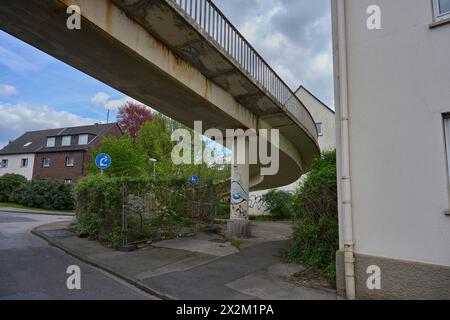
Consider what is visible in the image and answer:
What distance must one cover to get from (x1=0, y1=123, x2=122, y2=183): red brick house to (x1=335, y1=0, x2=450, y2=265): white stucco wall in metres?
33.5

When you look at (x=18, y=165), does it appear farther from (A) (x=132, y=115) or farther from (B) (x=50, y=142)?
(A) (x=132, y=115)

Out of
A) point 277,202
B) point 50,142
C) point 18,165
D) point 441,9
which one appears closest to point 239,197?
point 441,9

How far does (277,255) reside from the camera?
27.4ft

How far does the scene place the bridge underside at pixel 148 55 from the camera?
5727mm

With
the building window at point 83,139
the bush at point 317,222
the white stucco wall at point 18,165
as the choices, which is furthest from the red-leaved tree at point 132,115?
the bush at point 317,222

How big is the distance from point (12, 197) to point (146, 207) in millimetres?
24908

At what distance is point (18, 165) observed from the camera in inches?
1592

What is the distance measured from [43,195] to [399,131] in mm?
29730

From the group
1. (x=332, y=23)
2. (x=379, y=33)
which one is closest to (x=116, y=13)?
(x=332, y=23)

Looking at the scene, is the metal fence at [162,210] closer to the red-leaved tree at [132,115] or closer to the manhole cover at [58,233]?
the manhole cover at [58,233]

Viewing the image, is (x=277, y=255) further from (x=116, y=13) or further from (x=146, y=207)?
(x=116, y=13)

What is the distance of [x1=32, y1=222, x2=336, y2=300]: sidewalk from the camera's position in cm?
544

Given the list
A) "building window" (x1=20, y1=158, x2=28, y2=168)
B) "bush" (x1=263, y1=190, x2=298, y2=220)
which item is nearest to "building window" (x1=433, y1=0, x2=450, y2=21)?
"bush" (x1=263, y1=190, x2=298, y2=220)

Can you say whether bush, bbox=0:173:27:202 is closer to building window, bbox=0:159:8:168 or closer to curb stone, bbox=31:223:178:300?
building window, bbox=0:159:8:168
